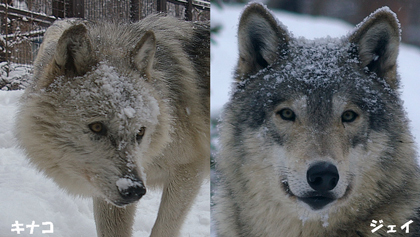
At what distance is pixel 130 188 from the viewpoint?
1.36 meters

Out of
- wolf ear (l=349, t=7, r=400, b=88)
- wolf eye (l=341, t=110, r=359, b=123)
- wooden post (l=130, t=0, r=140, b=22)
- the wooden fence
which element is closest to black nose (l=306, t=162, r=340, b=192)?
wolf eye (l=341, t=110, r=359, b=123)

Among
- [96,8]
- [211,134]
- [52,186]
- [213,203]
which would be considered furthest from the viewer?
[96,8]

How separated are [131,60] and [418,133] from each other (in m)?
1.11

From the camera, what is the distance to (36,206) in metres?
1.92

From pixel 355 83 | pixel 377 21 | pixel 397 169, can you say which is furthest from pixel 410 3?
pixel 397 169

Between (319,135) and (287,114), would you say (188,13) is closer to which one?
(287,114)

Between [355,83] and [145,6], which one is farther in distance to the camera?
[145,6]

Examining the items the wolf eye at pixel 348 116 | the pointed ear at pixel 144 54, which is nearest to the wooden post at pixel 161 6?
the pointed ear at pixel 144 54

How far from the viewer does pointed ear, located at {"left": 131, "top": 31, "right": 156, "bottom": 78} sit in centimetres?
163

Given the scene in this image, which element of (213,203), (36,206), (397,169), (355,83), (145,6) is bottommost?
(36,206)

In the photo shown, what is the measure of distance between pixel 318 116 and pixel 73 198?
4.58ft

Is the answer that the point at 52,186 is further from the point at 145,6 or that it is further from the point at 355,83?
the point at 355,83

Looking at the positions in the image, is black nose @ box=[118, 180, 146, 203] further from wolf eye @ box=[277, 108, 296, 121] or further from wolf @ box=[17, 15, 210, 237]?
wolf eye @ box=[277, 108, 296, 121]

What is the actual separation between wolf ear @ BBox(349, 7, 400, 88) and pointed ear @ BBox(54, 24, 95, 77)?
95 centimetres
